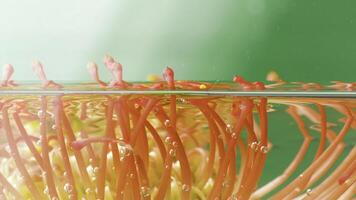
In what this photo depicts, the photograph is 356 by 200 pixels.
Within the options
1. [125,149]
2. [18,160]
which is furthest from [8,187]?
[125,149]

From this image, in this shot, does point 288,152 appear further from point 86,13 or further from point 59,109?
point 86,13

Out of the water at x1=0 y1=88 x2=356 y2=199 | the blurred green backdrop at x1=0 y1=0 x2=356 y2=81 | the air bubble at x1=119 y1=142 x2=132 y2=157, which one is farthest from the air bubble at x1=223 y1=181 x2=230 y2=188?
the blurred green backdrop at x1=0 y1=0 x2=356 y2=81

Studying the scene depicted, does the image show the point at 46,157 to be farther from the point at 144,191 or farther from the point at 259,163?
the point at 259,163

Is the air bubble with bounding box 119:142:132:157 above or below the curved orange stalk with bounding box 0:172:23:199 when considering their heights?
above

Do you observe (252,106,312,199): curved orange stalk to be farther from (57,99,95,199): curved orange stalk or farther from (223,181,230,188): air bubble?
(57,99,95,199): curved orange stalk

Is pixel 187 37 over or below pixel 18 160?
over

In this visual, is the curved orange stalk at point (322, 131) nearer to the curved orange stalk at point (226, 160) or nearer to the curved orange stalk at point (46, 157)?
the curved orange stalk at point (226, 160)

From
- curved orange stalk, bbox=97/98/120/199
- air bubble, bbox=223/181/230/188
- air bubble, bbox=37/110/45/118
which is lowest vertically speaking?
air bubble, bbox=223/181/230/188
